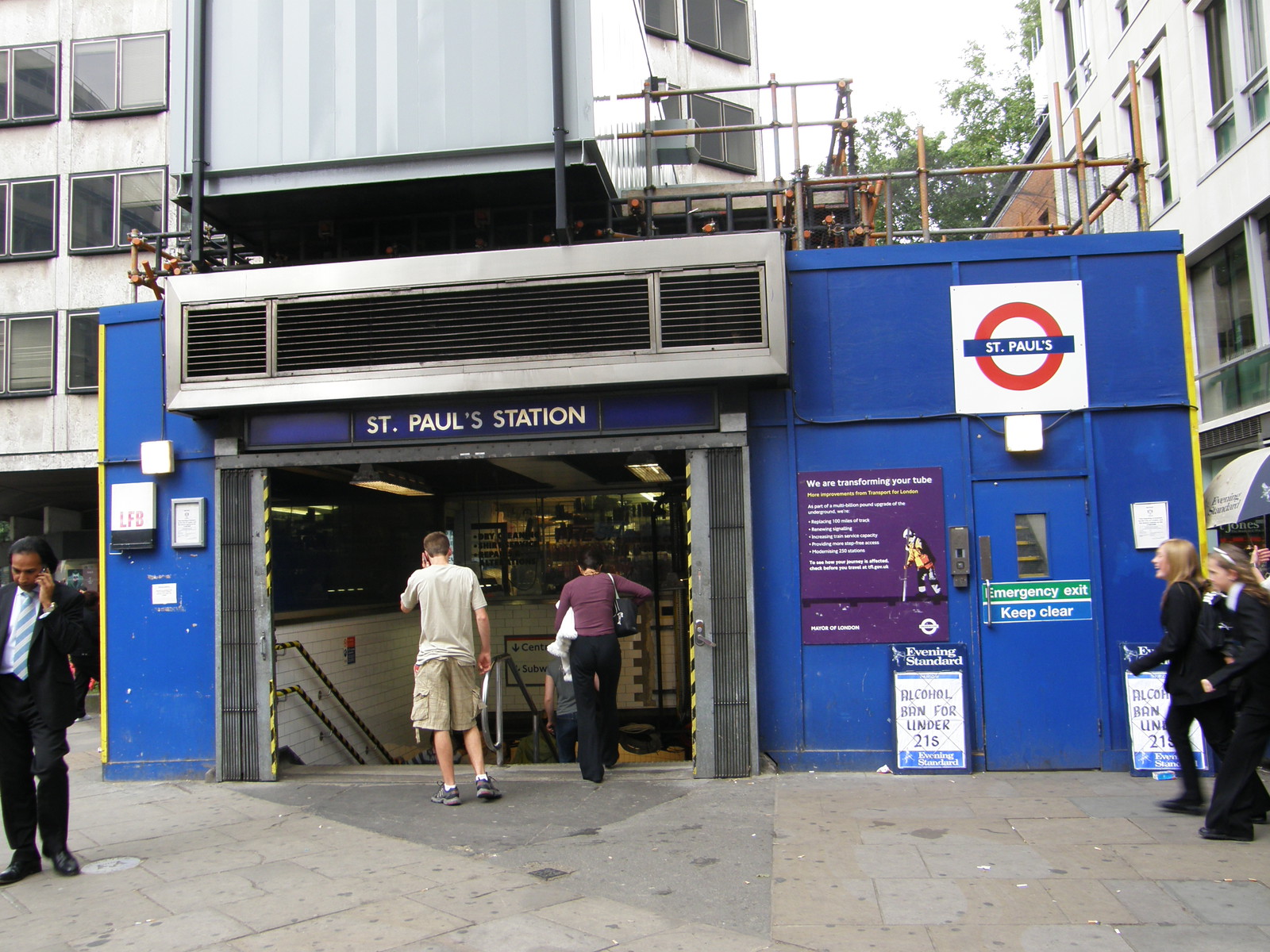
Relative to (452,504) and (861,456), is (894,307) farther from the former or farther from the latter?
(452,504)

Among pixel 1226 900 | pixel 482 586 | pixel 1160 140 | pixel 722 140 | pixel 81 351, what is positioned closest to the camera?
pixel 1226 900

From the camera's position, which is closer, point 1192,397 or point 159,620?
point 1192,397

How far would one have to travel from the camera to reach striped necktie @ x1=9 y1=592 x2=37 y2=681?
225 inches

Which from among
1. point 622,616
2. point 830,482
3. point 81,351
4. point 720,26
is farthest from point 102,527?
point 720,26

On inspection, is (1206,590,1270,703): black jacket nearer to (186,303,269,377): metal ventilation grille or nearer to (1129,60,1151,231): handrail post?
(1129,60,1151,231): handrail post

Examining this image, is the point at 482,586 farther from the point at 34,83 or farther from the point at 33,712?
the point at 34,83

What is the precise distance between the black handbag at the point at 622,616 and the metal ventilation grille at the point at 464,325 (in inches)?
77.1

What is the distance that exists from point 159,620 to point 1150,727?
7857mm

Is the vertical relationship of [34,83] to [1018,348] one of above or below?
above

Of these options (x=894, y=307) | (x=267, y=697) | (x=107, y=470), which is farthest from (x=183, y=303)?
(x=894, y=307)

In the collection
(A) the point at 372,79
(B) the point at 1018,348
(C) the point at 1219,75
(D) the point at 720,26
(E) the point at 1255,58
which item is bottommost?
(B) the point at 1018,348

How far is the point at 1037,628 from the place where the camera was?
7.60 meters

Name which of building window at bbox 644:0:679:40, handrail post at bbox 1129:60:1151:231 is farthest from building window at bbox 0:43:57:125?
handrail post at bbox 1129:60:1151:231

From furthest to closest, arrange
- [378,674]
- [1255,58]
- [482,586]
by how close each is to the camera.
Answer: [1255,58]
[482,586]
[378,674]
